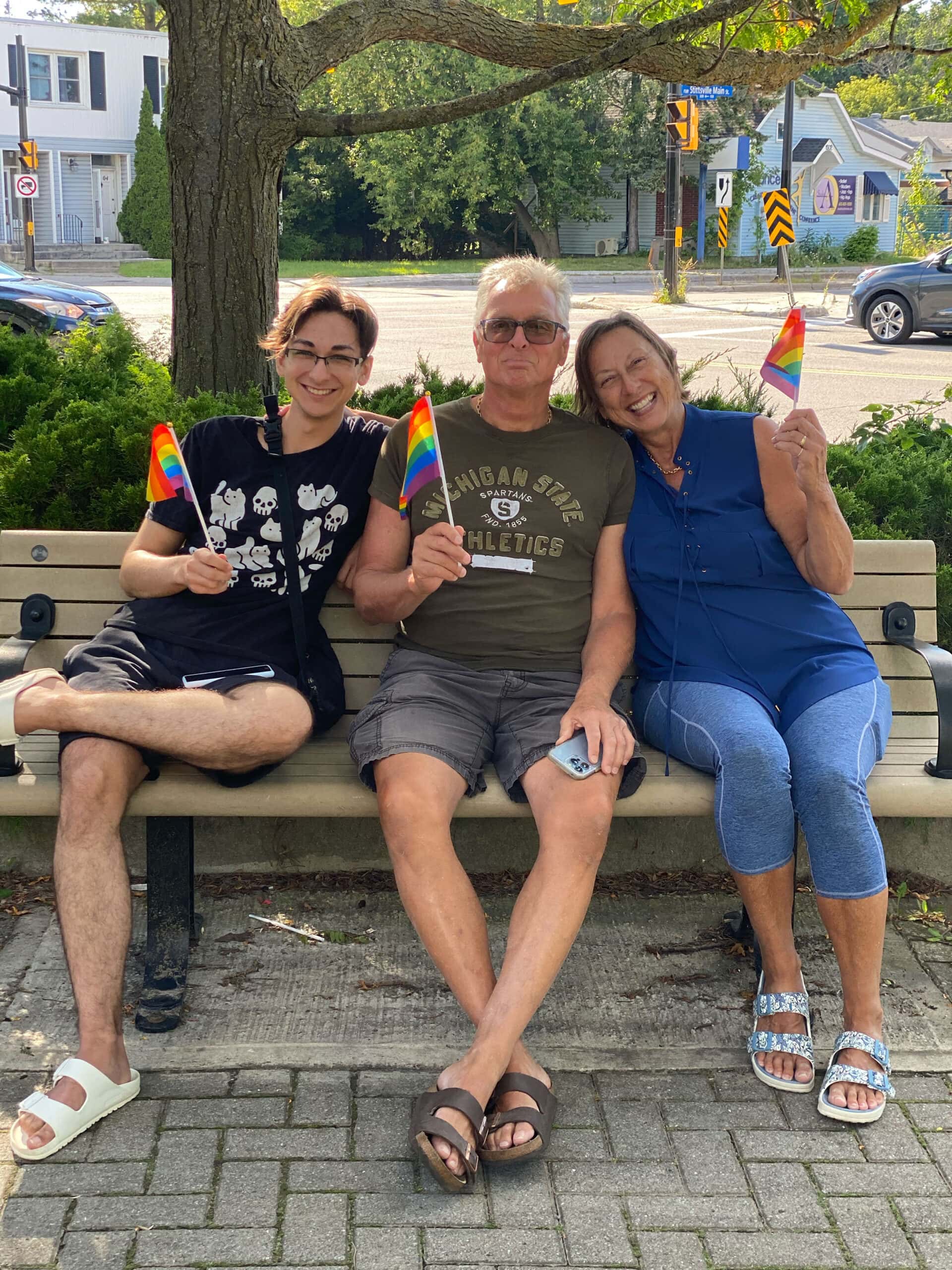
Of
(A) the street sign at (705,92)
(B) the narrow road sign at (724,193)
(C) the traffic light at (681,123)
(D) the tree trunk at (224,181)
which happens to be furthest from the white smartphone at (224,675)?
(B) the narrow road sign at (724,193)

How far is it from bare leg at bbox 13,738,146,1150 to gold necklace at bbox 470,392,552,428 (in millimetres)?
1251

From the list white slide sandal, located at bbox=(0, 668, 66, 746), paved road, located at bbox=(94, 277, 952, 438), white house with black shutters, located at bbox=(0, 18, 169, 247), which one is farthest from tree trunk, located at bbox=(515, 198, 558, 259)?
white slide sandal, located at bbox=(0, 668, 66, 746)

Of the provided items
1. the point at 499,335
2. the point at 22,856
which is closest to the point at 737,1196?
the point at 499,335

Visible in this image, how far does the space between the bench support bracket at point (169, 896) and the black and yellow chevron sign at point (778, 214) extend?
18.3 meters

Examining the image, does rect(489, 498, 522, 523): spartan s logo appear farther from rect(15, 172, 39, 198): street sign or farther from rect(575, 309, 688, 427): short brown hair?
rect(15, 172, 39, 198): street sign

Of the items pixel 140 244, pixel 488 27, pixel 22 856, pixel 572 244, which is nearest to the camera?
pixel 22 856

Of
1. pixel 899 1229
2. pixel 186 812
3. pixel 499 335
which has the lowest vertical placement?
pixel 899 1229

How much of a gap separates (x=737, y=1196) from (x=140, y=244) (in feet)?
141

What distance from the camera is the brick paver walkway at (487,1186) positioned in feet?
8.19

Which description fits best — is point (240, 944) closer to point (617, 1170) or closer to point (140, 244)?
point (617, 1170)

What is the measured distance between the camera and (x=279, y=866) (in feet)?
13.3

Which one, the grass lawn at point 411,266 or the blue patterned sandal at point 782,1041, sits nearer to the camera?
the blue patterned sandal at point 782,1041

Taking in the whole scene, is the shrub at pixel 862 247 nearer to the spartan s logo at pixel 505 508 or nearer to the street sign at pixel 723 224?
the street sign at pixel 723 224

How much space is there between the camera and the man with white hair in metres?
2.99
